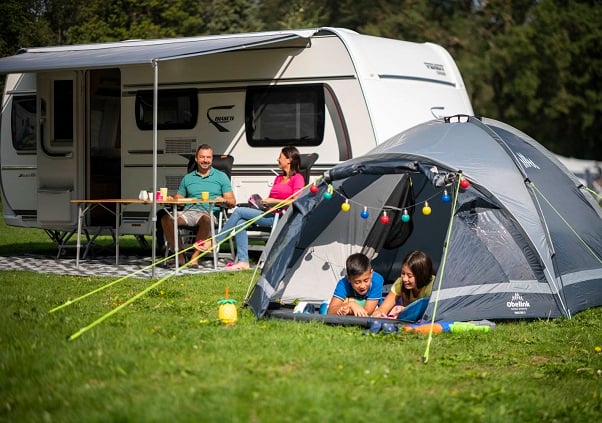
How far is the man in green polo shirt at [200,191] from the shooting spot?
466 inches

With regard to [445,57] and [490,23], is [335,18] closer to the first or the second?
[490,23]

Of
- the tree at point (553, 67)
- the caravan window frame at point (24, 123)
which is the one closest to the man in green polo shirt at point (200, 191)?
the caravan window frame at point (24, 123)

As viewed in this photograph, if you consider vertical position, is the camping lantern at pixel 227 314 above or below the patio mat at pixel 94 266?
above

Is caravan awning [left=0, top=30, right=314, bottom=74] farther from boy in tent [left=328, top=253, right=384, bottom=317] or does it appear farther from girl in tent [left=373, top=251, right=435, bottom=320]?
girl in tent [left=373, top=251, right=435, bottom=320]

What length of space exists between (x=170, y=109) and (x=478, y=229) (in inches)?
245

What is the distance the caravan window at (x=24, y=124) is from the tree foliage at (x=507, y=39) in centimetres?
1757

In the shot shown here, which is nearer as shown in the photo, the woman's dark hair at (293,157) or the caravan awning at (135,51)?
the caravan awning at (135,51)

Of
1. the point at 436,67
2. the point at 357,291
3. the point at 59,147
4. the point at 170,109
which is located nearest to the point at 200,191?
the point at 170,109

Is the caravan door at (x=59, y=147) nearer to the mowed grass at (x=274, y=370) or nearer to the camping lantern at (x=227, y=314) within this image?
the mowed grass at (x=274, y=370)

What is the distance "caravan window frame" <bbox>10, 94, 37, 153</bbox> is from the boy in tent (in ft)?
25.0

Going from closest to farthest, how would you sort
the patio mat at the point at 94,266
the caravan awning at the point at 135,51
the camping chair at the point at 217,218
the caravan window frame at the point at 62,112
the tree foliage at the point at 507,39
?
the caravan awning at the point at 135,51
the patio mat at the point at 94,266
the camping chair at the point at 217,218
the caravan window frame at the point at 62,112
the tree foliage at the point at 507,39

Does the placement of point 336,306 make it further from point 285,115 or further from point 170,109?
point 170,109

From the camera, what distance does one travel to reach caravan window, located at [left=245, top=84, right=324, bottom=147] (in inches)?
479

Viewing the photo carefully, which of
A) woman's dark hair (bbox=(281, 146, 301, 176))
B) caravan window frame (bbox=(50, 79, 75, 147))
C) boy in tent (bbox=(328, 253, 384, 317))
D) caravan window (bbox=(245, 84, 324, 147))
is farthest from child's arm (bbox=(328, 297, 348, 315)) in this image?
caravan window frame (bbox=(50, 79, 75, 147))
